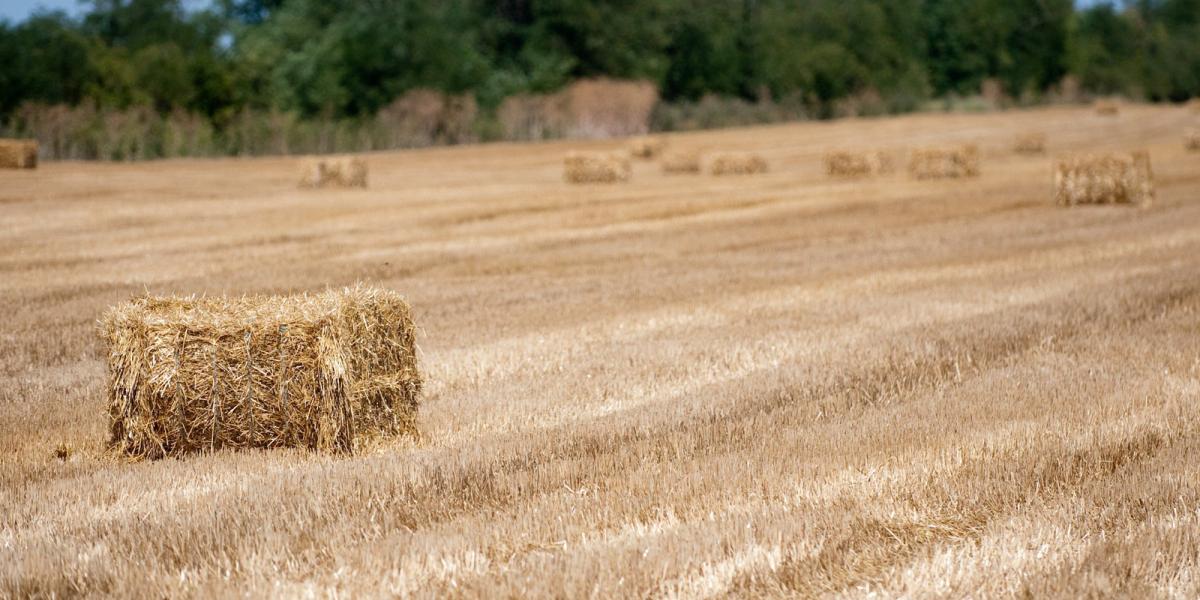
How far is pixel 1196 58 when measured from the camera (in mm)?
90812

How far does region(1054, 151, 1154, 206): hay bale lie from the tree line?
96.0 feet

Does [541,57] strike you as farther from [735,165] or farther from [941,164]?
[941,164]

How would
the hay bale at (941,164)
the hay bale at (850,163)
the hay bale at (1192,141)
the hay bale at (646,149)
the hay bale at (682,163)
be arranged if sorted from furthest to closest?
the hay bale at (646,149) → the hay bale at (1192,141) → the hay bale at (682,163) → the hay bale at (850,163) → the hay bale at (941,164)

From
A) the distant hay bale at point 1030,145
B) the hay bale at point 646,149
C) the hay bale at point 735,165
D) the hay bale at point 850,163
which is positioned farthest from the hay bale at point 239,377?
the distant hay bale at point 1030,145

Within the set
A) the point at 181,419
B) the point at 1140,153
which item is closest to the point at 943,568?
the point at 181,419

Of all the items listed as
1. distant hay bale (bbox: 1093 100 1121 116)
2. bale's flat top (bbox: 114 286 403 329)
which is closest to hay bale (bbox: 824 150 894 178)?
bale's flat top (bbox: 114 286 403 329)

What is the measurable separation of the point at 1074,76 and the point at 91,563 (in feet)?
346

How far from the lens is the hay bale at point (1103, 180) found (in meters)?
22.8

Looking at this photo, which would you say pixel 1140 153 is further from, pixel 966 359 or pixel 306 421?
pixel 306 421

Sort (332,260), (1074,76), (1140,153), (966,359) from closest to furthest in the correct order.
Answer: (966,359), (332,260), (1140,153), (1074,76)

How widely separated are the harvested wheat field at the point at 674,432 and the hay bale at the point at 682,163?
16.4 metres

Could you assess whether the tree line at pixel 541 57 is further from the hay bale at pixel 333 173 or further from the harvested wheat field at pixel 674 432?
the harvested wheat field at pixel 674 432

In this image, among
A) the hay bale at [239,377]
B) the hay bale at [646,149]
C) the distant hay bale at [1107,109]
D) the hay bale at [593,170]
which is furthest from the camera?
the distant hay bale at [1107,109]

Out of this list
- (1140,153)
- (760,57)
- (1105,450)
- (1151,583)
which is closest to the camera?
(1151,583)
